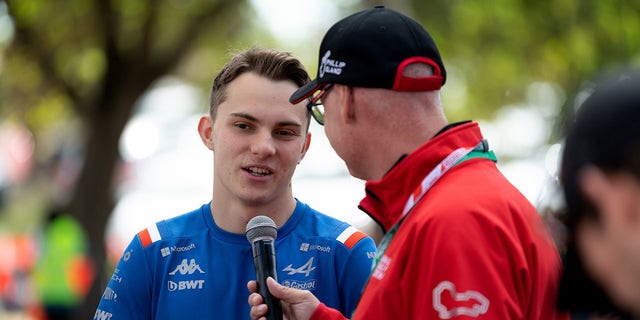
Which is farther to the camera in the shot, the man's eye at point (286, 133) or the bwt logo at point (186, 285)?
the man's eye at point (286, 133)

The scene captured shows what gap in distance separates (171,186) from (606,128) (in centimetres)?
3104

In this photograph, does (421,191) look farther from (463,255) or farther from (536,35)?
(536,35)

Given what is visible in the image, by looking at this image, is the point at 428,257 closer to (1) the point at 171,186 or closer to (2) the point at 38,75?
(2) the point at 38,75

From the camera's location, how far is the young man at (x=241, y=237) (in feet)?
11.5

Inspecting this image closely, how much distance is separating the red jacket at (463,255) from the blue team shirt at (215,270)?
1065mm

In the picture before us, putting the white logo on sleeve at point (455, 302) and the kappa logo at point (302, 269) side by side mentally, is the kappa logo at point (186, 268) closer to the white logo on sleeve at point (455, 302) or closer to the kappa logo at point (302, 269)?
the kappa logo at point (302, 269)

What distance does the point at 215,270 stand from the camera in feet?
11.7

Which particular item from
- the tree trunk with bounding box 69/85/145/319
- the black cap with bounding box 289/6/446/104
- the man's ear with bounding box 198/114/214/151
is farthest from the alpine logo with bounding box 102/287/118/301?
the tree trunk with bounding box 69/85/145/319

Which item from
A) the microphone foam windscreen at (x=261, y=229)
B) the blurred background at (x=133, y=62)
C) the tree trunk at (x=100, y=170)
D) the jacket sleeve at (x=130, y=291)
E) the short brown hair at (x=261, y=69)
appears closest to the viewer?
the microphone foam windscreen at (x=261, y=229)

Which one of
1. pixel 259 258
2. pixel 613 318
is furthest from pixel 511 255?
pixel 259 258

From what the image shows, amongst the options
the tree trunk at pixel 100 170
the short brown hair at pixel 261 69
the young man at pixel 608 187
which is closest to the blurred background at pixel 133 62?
the tree trunk at pixel 100 170

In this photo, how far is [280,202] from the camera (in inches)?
146

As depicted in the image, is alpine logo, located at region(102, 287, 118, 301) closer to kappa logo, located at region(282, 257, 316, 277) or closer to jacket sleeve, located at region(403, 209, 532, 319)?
kappa logo, located at region(282, 257, 316, 277)

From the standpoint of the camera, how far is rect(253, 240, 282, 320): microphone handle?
3.12 meters
